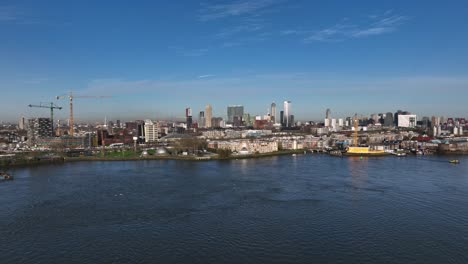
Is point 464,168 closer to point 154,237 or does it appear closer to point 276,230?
point 276,230

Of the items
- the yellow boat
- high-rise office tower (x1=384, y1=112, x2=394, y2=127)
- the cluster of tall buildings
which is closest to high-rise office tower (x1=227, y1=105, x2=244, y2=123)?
the cluster of tall buildings

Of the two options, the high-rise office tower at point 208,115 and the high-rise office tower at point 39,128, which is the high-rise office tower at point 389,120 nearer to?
the high-rise office tower at point 208,115

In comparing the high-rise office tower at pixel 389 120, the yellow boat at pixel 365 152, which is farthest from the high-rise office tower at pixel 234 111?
the yellow boat at pixel 365 152

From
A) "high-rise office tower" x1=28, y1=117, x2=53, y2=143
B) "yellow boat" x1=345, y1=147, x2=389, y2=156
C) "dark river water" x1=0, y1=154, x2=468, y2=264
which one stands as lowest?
Result: "dark river water" x1=0, y1=154, x2=468, y2=264

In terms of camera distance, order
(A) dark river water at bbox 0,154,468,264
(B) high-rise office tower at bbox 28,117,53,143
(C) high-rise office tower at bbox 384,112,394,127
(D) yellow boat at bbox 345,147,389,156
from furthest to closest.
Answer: (C) high-rise office tower at bbox 384,112,394,127, (B) high-rise office tower at bbox 28,117,53,143, (D) yellow boat at bbox 345,147,389,156, (A) dark river water at bbox 0,154,468,264

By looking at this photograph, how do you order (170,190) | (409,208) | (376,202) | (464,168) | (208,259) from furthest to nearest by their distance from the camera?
(464,168) → (170,190) → (376,202) → (409,208) → (208,259)

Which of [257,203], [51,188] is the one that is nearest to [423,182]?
[257,203]

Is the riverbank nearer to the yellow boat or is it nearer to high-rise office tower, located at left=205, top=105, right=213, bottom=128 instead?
the yellow boat

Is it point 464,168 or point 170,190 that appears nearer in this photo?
point 170,190
